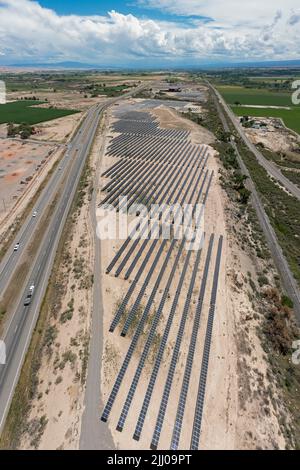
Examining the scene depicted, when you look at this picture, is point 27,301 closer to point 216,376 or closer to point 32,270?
point 32,270

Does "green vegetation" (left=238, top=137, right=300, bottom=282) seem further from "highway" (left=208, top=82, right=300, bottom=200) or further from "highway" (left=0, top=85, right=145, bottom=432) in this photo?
"highway" (left=0, top=85, right=145, bottom=432)

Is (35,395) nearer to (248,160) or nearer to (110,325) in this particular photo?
(110,325)

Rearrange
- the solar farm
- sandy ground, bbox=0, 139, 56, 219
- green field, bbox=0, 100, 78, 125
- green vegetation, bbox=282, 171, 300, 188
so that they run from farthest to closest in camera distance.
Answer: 1. green field, bbox=0, 100, 78, 125
2. green vegetation, bbox=282, 171, 300, 188
3. sandy ground, bbox=0, 139, 56, 219
4. the solar farm

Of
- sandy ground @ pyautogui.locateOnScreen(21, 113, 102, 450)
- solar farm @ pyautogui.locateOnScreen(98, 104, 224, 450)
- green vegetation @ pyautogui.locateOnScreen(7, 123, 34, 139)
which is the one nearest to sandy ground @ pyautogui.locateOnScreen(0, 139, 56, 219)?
green vegetation @ pyautogui.locateOnScreen(7, 123, 34, 139)

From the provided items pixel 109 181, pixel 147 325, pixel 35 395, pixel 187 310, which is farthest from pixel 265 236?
pixel 35 395

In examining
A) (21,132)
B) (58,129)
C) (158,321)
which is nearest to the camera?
(158,321)

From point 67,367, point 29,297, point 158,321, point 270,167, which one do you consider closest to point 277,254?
point 158,321
